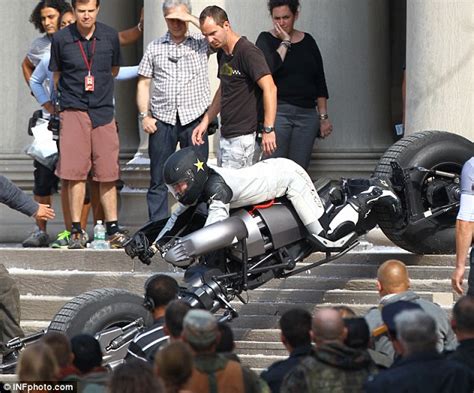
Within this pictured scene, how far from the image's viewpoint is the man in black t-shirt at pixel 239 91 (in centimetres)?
1234

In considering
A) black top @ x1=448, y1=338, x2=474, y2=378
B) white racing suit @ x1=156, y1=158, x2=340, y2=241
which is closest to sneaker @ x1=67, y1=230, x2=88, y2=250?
white racing suit @ x1=156, y1=158, x2=340, y2=241

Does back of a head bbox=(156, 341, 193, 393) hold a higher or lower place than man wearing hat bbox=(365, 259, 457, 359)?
higher

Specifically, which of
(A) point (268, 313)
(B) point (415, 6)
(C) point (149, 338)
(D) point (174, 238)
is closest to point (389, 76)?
(B) point (415, 6)

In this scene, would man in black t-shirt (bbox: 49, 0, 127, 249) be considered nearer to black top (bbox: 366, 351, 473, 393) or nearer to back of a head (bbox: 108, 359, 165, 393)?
black top (bbox: 366, 351, 473, 393)

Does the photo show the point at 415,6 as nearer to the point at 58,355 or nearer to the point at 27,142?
the point at 27,142

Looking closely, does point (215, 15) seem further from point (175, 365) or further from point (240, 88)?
point (175, 365)

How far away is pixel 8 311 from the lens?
39.1 ft

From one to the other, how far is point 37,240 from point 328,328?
710 cm

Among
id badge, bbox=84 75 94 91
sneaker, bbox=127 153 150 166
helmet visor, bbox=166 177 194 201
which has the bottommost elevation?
sneaker, bbox=127 153 150 166

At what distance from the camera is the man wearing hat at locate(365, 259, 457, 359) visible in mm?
8820

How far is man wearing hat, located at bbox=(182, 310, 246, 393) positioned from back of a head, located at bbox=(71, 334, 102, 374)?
64cm

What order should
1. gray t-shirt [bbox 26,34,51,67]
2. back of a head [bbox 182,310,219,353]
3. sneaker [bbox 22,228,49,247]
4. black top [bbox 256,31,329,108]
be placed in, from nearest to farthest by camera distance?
back of a head [bbox 182,310,219,353], black top [bbox 256,31,329,108], sneaker [bbox 22,228,49,247], gray t-shirt [bbox 26,34,51,67]

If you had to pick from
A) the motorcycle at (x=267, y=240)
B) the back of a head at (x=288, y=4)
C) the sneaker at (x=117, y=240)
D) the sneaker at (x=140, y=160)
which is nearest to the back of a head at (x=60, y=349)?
the motorcycle at (x=267, y=240)

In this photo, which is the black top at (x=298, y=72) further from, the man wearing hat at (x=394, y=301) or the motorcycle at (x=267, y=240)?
the man wearing hat at (x=394, y=301)
